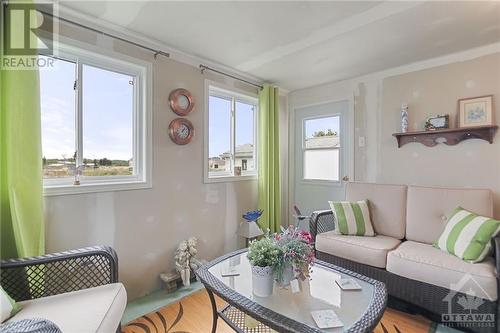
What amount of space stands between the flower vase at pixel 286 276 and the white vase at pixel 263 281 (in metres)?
0.05

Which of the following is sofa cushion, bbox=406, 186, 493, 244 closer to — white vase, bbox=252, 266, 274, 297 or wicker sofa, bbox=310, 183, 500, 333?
wicker sofa, bbox=310, 183, 500, 333

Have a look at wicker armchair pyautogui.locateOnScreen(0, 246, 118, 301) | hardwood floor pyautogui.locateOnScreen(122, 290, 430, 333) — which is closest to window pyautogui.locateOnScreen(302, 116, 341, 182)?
hardwood floor pyautogui.locateOnScreen(122, 290, 430, 333)

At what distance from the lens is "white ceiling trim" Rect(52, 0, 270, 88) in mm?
1830

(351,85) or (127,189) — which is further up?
(351,85)

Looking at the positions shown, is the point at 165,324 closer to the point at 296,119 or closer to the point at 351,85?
the point at 296,119

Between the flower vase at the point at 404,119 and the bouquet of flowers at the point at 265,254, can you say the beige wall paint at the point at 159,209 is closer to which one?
the bouquet of flowers at the point at 265,254

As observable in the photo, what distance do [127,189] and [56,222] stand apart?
53 cm

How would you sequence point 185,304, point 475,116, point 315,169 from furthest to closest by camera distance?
point 315,169 < point 475,116 < point 185,304

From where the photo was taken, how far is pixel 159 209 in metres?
2.36

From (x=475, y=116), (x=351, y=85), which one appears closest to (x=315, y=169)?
(x=351, y=85)

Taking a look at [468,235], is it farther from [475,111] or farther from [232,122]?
[232,122]

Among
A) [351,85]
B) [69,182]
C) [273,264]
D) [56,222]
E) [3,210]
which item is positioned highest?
[351,85]

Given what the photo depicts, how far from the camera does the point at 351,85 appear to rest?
3141 mm

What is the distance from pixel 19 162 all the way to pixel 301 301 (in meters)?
1.87
